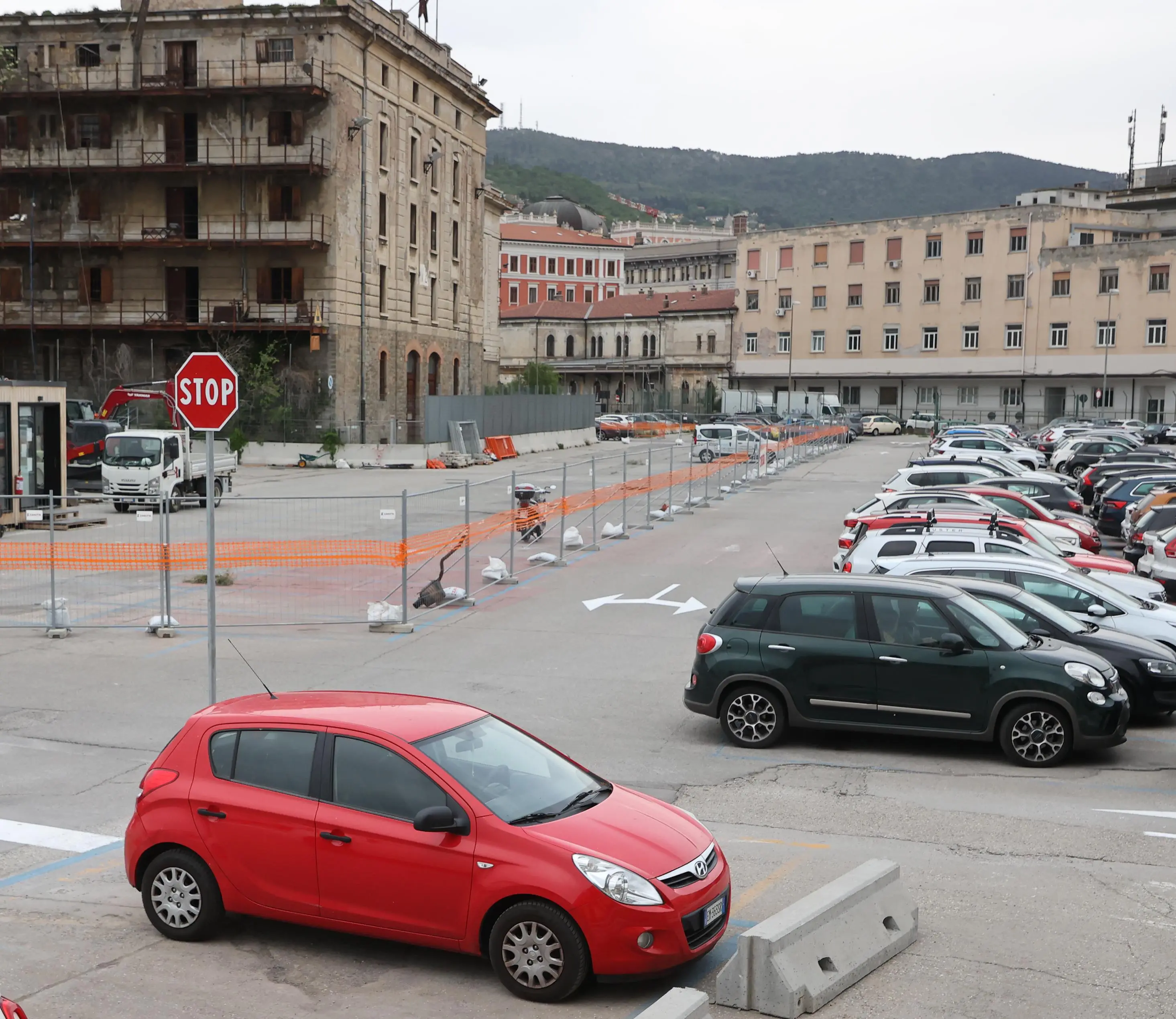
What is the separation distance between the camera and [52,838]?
9.95 m

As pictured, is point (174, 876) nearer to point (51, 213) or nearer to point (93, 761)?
point (93, 761)

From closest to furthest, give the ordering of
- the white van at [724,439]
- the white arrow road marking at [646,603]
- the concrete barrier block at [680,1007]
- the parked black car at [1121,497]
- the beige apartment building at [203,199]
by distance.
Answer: the concrete barrier block at [680,1007]
the white arrow road marking at [646,603]
the parked black car at [1121,497]
the white van at [724,439]
the beige apartment building at [203,199]

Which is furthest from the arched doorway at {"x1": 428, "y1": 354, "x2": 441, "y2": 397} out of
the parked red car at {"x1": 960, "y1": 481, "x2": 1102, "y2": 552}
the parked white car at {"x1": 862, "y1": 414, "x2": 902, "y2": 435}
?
the parked red car at {"x1": 960, "y1": 481, "x2": 1102, "y2": 552}

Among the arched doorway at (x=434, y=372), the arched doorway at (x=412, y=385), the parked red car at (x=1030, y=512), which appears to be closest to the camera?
the parked red car at (x=1030, y=512)

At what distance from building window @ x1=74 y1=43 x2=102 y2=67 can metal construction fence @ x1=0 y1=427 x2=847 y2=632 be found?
3372 centimetres

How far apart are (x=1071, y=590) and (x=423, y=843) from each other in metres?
10.0

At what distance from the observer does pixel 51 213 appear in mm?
58531

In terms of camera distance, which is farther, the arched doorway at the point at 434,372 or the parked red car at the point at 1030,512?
the arched doorway at the point at 434,372

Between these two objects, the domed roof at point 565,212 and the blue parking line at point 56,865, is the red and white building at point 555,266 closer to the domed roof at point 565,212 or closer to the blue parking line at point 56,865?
the domed roof at point 565,212

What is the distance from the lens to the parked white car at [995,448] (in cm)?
4066

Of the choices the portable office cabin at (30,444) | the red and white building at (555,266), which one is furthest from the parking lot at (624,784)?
the red and white building at (555,266)

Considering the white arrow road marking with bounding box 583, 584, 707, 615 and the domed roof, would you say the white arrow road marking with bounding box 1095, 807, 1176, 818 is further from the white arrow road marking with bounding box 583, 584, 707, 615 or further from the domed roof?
the domed roof

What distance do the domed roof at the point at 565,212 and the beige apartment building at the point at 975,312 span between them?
193 ft

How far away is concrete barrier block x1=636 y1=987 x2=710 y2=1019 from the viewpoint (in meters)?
5.67
